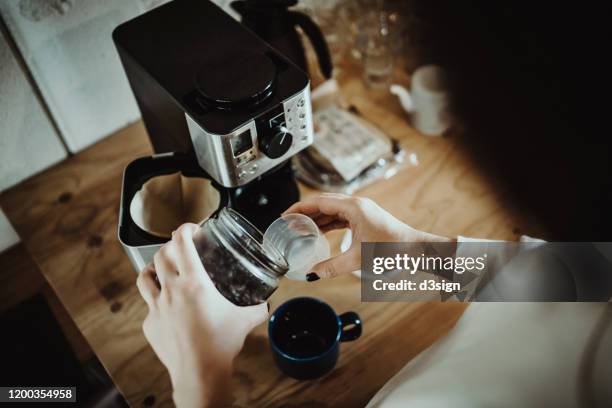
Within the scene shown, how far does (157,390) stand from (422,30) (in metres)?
1.09

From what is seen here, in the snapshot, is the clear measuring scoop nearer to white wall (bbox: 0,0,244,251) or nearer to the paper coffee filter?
the paper coffee filter

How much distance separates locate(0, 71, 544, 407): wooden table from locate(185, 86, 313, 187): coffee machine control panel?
0.26 metres

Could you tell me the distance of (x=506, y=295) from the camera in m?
0.89

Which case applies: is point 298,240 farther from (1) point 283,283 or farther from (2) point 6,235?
(2) point 6,235

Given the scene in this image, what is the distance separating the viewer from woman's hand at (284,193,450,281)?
897mm

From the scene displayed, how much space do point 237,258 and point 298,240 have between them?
6.3 inches

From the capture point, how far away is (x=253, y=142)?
888 millimetres

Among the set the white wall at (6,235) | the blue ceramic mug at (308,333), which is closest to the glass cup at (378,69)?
the blue ceramic mug at (308,333)

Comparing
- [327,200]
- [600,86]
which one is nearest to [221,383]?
[327,200]

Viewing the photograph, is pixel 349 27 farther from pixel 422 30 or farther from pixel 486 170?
pixel 486 170

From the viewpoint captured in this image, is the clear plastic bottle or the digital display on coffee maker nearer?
the clear plastic bottle

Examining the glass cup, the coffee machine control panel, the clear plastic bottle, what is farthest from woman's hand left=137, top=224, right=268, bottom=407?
the glass cup

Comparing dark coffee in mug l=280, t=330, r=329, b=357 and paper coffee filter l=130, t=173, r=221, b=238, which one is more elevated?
paper coffee filter l=130, t=173, r=221, b=238

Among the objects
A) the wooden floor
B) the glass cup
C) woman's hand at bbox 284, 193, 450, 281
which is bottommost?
the wooden floor
